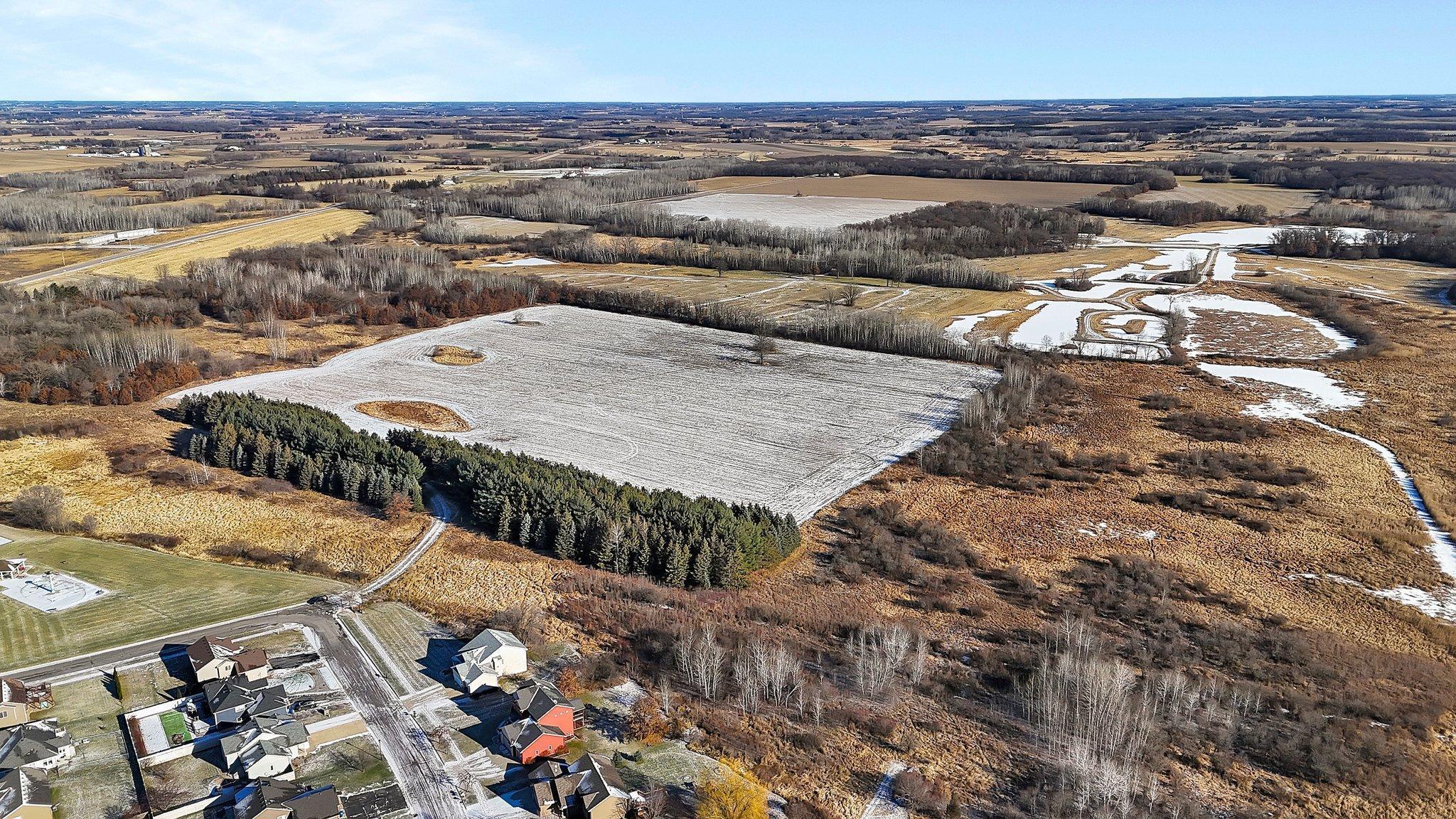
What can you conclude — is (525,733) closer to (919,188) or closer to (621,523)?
(621,523)

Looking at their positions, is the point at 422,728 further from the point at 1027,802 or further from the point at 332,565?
the point at 1027,802

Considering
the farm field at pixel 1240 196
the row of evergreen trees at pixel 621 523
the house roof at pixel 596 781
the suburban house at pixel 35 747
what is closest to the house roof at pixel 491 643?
the house roof at pixel 596 781

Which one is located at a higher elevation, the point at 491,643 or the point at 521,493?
the point at 521,493

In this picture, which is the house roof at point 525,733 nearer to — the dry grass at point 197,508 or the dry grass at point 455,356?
the dry grass at point 197,508

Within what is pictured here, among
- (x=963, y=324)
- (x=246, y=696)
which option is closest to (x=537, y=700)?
(x=246, y=696)

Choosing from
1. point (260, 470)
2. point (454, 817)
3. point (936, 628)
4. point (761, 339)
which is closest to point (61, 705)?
point (454, 817)

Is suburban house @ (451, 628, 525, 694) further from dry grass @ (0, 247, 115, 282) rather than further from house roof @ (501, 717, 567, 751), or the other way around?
dry grass @ (0, 247, 115, 282)

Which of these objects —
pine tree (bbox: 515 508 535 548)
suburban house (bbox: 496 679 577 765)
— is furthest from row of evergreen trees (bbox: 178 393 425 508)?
suburban house (bbox: 496 679 577 765)
